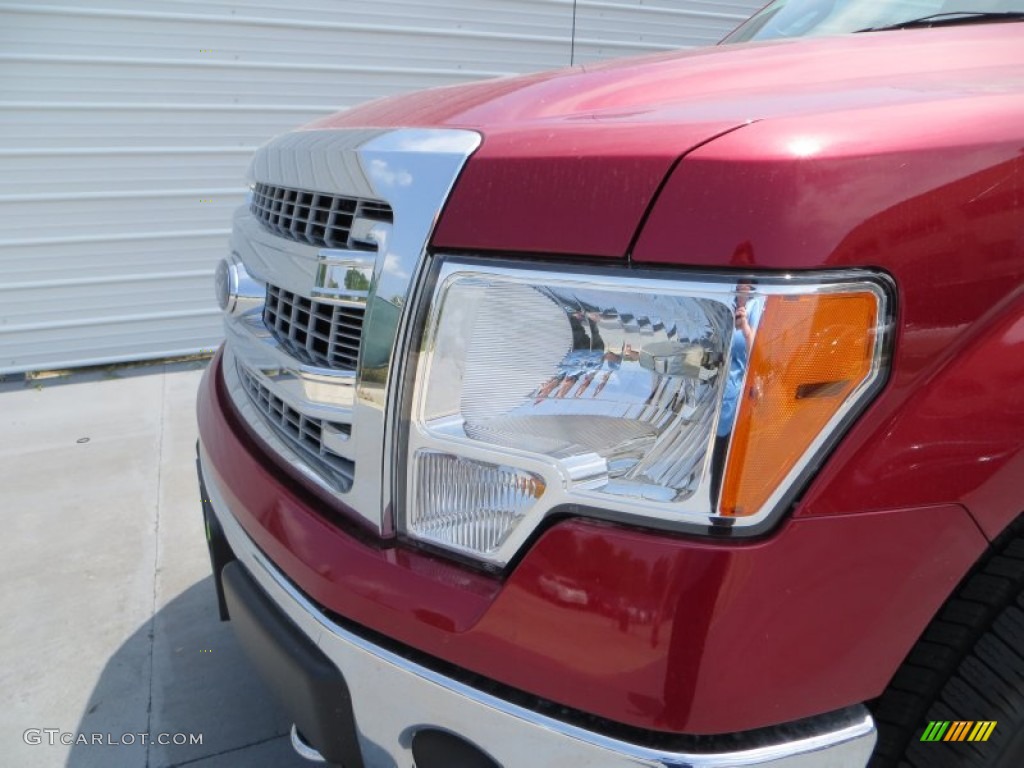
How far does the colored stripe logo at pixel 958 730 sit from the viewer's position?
1.11m

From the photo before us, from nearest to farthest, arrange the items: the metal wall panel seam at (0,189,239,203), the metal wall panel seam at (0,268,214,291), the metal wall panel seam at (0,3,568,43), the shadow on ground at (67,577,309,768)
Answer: the shadow on ground at (67,577,309,768) → the metal wall panel seam at (0,3,568,43) → the metal wall panel seam at (0,189,239,203) → the metal wall panel seam at (0,268,214,291)

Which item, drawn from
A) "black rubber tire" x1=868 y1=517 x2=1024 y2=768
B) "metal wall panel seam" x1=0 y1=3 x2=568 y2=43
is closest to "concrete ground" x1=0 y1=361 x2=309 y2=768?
"black rubber tire" x1=868 y1=517 x2=1024 y2=768

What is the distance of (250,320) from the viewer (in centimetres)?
167

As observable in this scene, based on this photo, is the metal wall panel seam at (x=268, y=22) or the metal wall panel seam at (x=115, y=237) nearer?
the metal wall panel seam at (x=268, y=22)

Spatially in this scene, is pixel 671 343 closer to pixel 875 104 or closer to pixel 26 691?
pixel 875 104

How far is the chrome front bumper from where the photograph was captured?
987 millimetres

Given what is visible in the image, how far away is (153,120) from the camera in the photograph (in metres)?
5.29

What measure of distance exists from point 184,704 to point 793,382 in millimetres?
2067

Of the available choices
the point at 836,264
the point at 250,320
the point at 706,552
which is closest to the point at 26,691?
the point at 250,320

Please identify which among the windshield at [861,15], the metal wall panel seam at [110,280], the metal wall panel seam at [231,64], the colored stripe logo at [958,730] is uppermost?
the metal wall panel seam at [231,64]

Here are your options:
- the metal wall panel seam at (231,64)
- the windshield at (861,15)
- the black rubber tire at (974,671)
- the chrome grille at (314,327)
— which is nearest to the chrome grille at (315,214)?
the chrome grille at (314,327)

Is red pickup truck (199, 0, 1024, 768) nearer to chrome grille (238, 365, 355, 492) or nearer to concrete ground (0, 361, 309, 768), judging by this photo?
chrome grille (238, 365, 355, 492)

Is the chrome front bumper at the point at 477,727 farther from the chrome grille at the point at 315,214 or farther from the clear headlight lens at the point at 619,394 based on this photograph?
the chrome grille at the point at 315,214

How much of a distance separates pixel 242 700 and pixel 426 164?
5.83 feet
